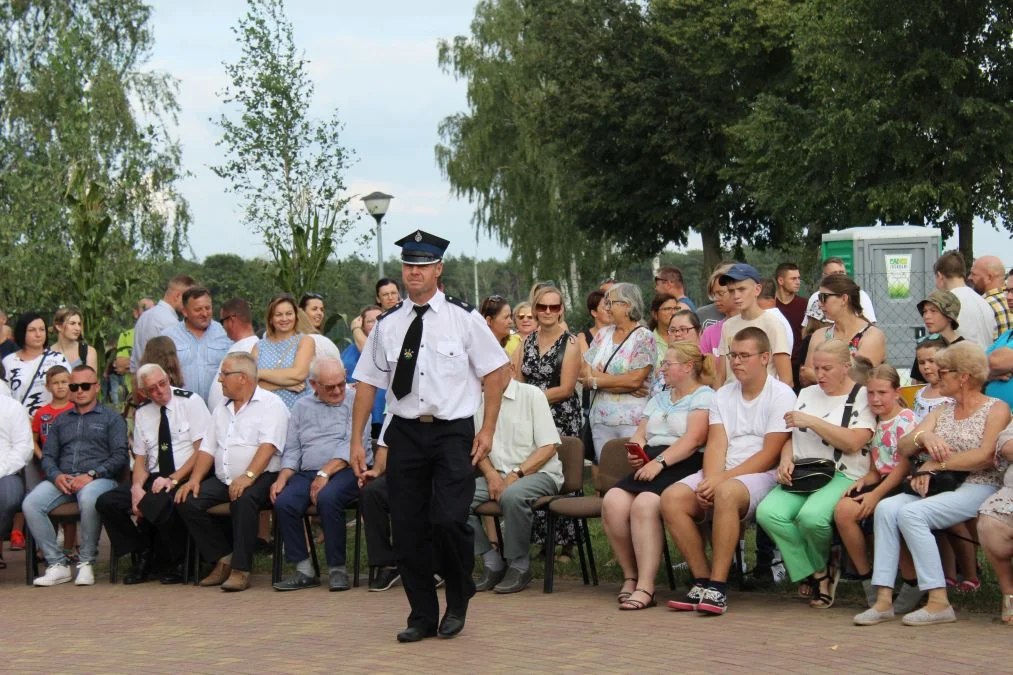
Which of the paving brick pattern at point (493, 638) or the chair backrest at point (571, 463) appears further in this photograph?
the chair backrest at point (571, 463)

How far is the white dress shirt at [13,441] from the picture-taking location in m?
10.2

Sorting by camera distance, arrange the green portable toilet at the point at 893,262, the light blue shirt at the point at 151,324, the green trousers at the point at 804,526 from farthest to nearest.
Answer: the green portable toilet at the point at 893,262
the light blue shirt at the point at 151,324
the green trousers at the point at 804,526

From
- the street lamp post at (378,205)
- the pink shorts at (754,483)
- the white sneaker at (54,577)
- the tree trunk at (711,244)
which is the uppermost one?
the tree trunk at (711,244)

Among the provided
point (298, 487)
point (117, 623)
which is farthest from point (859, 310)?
point (117, 623)

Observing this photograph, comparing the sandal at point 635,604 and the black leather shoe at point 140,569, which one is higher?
the sandal at point 635,604

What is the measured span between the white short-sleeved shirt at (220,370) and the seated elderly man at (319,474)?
2.41ft

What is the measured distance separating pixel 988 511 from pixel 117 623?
198 inches

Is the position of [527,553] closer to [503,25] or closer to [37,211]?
[37,211]

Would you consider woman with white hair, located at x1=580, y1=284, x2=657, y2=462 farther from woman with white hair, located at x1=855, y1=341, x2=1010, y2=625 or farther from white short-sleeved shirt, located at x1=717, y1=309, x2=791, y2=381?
woman with white hair, located at x1=855, y1=341, x2=1010, y2=625

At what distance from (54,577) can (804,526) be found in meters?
5.61

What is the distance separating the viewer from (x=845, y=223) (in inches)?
1335

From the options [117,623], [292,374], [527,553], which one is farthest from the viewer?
[292,374]

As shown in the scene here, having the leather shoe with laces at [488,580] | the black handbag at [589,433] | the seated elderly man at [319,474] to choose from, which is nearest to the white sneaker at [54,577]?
the seated elderly man at [319,474]

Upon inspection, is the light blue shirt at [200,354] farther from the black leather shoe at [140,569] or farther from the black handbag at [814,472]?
the black handbag at [814,472]
